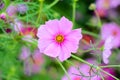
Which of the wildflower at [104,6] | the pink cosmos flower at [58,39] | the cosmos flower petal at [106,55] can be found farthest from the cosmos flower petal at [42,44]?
the wildflower at [104,6]

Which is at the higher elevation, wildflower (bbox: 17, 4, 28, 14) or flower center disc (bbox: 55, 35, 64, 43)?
wildflower (bbox: 17, 4, 28, 14)

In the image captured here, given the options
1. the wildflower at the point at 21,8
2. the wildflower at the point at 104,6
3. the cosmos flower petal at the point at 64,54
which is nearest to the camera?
the cosmos flower petal at the point at 64,54

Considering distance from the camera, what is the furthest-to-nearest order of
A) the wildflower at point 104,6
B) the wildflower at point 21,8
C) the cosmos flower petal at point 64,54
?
the wildflower at point 104,6 → the wildflower at point 21,8 → the cosmos flower petal at point 64,54

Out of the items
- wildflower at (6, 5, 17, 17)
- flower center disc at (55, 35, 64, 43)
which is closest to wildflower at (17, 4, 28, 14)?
wildflower at (6, 5, 17, 17)

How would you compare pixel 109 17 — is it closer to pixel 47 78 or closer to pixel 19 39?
pixel 47 78

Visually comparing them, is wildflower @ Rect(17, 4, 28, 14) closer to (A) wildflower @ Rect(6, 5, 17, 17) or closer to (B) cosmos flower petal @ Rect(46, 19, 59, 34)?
(A) wildflower @ Rect(6, 5, 17, 17)

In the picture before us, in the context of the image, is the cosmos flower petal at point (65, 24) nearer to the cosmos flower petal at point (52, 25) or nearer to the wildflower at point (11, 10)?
the cosmos flower petal at point (52, 25)

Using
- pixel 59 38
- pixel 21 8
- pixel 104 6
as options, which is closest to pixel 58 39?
pixel 59 38

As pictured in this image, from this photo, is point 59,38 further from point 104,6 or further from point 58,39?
point 104,6

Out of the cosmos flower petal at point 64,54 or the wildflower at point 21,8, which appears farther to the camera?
the wildflower at point 21,8
